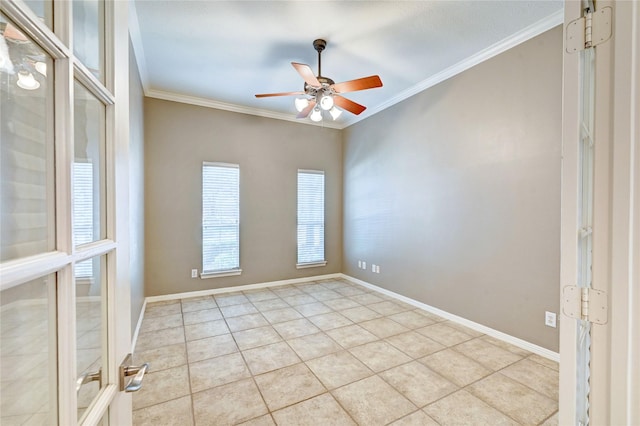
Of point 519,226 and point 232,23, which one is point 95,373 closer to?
point 232,23

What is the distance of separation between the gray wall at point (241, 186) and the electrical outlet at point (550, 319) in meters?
3.34

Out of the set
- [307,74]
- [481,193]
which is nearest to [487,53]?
[481,193]

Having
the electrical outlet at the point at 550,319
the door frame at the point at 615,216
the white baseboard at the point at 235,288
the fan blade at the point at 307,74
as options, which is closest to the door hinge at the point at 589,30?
the door frame at the point at 615,216

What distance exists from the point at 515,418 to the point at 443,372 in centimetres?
54

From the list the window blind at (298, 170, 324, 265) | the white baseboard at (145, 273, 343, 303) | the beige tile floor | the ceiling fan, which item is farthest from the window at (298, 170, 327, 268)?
the ceiling fan

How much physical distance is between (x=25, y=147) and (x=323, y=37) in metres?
2.74

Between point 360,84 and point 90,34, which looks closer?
point 90,34

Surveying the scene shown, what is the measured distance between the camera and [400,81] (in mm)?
3531

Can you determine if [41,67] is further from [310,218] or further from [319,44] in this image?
[310,218]

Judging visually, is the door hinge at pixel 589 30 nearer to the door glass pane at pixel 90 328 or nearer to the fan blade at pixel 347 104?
the door glass pane at pixel 90 328

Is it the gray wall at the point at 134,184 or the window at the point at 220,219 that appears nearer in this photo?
the gray wall at the point at 134,184

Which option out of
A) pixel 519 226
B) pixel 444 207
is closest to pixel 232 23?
pixel 444 207

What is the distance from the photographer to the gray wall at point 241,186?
3857 mm

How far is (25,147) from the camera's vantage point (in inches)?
18.1
